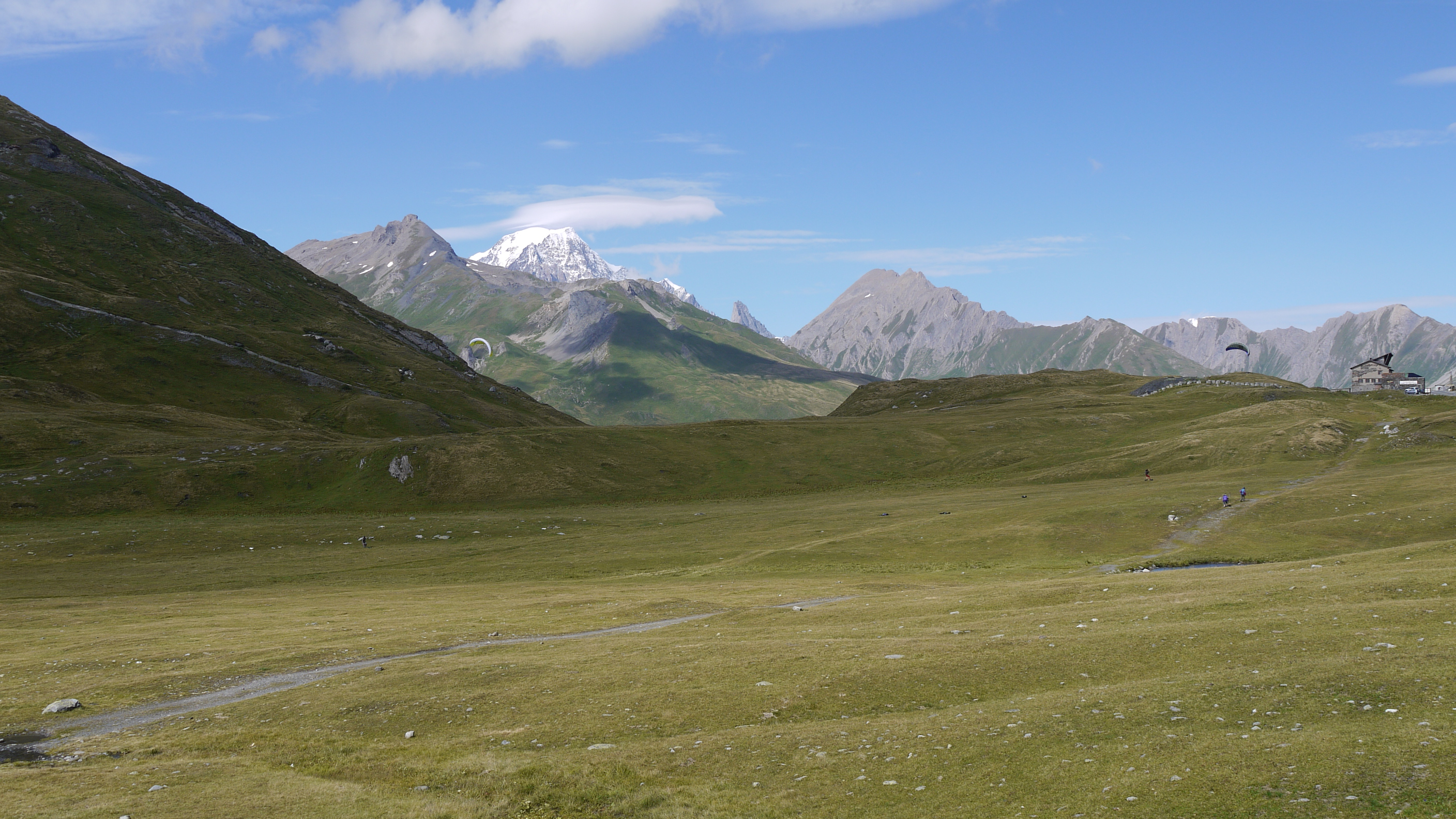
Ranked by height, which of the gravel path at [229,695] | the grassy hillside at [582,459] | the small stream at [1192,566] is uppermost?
the grassy hillside at [582,459]

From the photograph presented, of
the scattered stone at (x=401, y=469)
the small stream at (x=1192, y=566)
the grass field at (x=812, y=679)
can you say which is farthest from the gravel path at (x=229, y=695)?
the scattered stone at (x=401, y=469)

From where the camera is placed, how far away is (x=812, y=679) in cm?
3425

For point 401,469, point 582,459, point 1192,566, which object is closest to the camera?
point 1192,566

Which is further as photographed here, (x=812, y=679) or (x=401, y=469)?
(x=401, y=469)

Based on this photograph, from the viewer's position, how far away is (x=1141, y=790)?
20172 millimetres

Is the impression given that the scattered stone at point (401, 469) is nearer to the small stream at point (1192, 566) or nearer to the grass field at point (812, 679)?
the grass field at point (812, 679)

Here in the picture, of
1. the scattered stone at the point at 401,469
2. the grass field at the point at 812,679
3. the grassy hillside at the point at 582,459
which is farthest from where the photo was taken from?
the scattered stone at the point at 401,469

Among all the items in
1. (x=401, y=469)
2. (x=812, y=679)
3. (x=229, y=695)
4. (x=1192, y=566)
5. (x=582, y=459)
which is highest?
(x=401, y=469)

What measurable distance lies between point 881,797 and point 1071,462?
15246 cm

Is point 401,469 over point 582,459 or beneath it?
over

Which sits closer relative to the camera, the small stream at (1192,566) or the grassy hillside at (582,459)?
the small stream at (1192,566)

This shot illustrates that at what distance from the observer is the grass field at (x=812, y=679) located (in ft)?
72.3

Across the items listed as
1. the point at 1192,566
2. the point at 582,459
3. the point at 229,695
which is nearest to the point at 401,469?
the point at 582,459

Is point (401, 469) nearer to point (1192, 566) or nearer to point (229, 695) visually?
point (229, 695)
